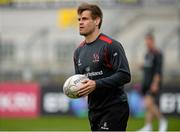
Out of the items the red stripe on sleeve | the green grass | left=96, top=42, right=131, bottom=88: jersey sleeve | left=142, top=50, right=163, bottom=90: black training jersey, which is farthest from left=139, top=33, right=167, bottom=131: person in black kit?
left=96, top=42, right=131, bottom=88: jersey sleeve

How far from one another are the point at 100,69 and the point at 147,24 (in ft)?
60.6

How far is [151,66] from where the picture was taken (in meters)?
14.3

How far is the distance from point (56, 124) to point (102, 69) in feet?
28.5

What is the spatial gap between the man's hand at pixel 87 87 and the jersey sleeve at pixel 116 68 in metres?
0.08

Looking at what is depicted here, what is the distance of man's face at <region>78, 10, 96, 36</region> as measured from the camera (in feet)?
23.7

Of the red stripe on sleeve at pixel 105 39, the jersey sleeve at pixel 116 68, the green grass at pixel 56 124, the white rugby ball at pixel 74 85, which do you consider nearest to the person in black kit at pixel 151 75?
the green grass at pixel 56 124

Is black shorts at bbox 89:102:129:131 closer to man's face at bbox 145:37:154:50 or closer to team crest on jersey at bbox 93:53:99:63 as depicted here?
team crest on jersey at bbox 93:53:99:63

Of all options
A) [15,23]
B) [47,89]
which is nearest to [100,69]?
[47,89]

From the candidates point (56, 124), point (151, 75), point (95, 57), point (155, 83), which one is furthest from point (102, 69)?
point (56, 124)

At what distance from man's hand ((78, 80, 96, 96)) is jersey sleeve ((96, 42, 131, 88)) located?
0.08 meters

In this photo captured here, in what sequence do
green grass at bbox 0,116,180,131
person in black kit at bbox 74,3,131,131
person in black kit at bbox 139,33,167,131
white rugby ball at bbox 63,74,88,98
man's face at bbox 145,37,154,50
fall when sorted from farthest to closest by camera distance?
green grass at bbox 0,116,180,131
person in black kit at bbox 139,33,167,131
man's face at bbox 145,37,154,50
person in black kit at bbox 74,3,131,131
white rugby ball at bbox 63,74,88,98

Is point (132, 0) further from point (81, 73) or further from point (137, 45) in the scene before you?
point (81, 73)

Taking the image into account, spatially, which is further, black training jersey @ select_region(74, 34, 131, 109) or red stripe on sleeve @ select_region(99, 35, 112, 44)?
red stripe on sleeve @ select_region(99, 35, 112, 44)

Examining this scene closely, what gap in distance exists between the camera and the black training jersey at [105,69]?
23.1ft
